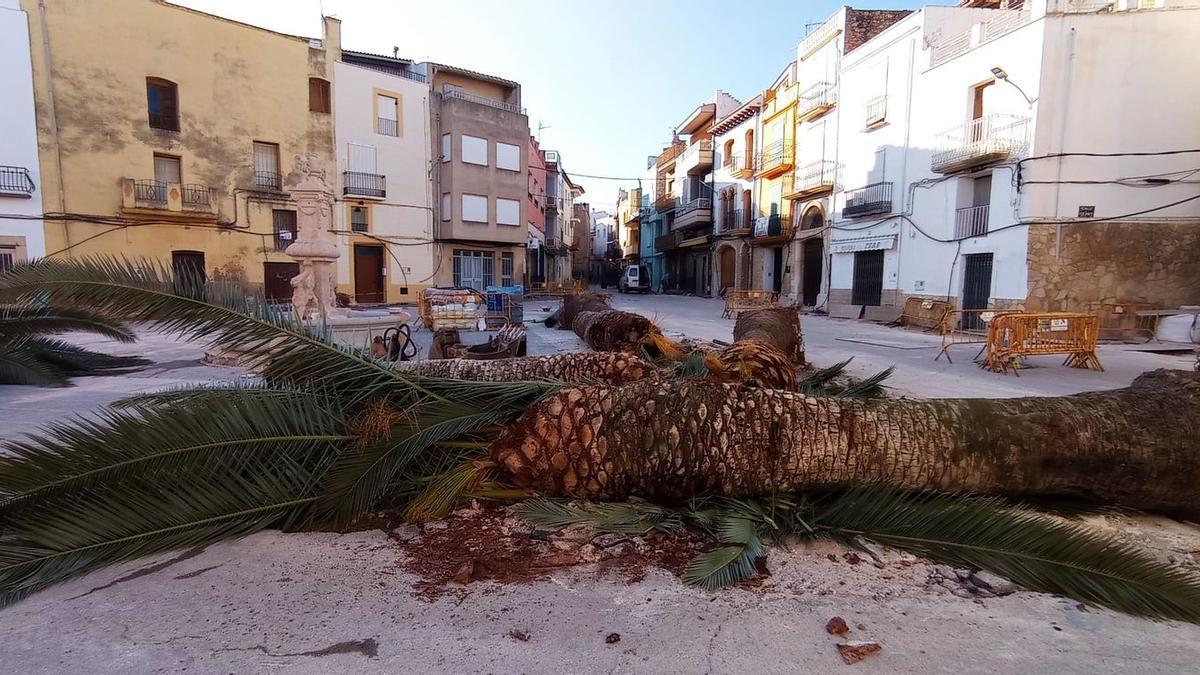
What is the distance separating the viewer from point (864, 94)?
2078cm

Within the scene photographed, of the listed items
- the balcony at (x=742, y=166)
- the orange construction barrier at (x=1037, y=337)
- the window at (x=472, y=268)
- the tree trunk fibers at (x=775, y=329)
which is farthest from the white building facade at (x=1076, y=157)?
the window at (x=472, y=268)

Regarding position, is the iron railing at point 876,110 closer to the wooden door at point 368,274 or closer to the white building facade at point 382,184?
the white building facade at point 382,184

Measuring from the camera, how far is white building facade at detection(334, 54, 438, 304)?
24.5 metres

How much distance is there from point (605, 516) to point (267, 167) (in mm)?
25703

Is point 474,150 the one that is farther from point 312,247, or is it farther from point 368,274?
point 312,247

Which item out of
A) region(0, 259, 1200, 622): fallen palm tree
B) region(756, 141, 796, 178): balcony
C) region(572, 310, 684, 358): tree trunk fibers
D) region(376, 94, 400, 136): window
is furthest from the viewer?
region(756, 141, 796, 178): balcony

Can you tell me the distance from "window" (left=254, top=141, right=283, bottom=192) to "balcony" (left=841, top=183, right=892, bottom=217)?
71.7ft

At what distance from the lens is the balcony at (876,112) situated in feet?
64.6

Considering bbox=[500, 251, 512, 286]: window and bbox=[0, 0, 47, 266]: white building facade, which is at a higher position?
bbox=[0, 0, 47, 266]: white building facade

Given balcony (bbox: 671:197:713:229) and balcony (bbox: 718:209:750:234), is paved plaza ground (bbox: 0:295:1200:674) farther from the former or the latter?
balcony (bbox: 671:197:713:229)

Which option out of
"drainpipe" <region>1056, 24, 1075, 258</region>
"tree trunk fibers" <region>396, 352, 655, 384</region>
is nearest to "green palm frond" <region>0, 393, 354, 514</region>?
"tree trunk fibers" <region>396, 352, 655, 384</region>

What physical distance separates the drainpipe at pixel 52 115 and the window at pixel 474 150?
46.3 feet

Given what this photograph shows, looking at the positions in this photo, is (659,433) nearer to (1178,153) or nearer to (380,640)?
(380,640)

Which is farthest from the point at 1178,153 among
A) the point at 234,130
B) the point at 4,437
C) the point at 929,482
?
the point at 234,130
